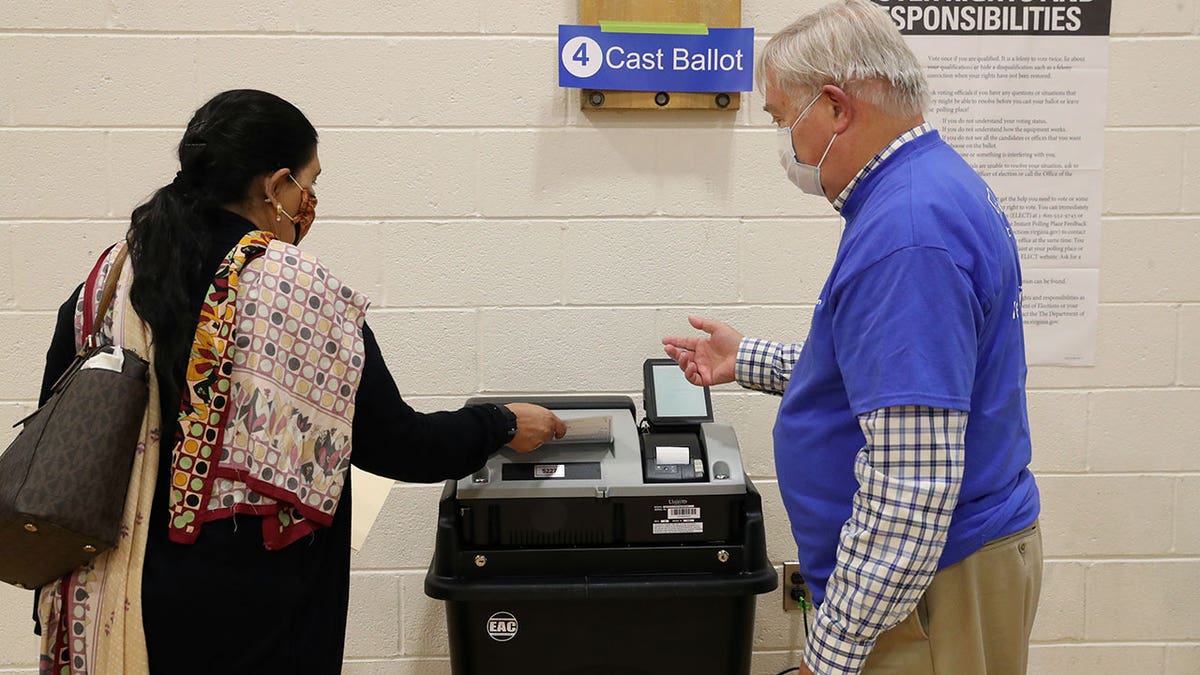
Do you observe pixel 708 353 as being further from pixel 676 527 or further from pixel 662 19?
pixel 662 19

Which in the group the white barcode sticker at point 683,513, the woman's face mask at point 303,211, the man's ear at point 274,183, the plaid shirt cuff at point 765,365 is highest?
the man's ear at point 274,183

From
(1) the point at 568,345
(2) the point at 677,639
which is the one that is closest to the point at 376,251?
(1) the point at 568,345

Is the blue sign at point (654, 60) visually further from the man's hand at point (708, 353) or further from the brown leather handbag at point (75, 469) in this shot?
the brown leather handbag at point (75, 469)

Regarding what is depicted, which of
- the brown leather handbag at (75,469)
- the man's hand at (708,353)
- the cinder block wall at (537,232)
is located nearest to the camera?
the brown leather handbag at (75,469)

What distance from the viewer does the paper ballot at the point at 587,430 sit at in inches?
70.4

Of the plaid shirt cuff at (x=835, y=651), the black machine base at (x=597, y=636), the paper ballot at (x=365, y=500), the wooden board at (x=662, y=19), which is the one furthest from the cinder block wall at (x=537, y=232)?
the plaid shirt cuff at (x=835, y=651)

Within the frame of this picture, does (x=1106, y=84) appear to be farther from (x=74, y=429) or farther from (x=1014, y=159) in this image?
(x=74, y=429)

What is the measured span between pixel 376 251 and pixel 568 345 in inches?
18.8

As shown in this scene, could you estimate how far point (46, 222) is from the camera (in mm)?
2211

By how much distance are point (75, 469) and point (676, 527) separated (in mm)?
928

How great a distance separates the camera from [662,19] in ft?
7.27

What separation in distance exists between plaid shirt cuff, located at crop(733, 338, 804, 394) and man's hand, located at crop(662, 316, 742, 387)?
0.10 ft

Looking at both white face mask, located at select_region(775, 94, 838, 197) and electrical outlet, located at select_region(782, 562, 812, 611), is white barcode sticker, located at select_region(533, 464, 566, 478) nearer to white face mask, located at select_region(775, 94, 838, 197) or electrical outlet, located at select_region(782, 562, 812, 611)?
white face mask, located at select_region(775, 94, 838, 197)

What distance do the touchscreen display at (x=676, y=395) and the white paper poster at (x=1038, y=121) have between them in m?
0.87
